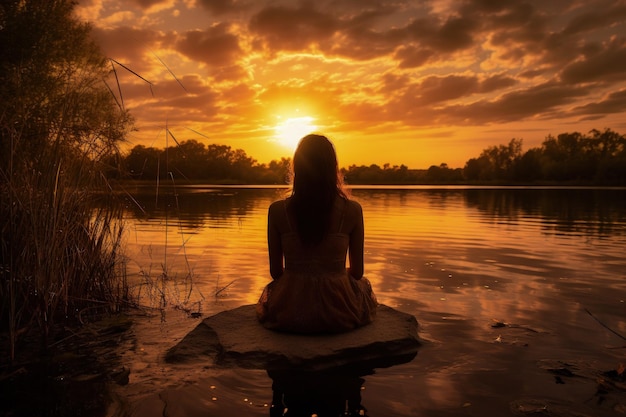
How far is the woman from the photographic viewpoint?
4.70m

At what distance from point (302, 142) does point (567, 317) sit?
14.2ft

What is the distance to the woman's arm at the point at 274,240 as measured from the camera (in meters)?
5.01

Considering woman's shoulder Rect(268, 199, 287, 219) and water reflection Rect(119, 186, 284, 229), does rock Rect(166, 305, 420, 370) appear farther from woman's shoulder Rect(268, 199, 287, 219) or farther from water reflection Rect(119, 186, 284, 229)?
water reflection Rect(119, 186, 284, 229)

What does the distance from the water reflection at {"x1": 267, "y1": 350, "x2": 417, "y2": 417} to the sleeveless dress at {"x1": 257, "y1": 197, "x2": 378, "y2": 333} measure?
0.59m

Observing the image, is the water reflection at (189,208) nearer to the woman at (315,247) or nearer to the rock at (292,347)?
the woman at (315,247)

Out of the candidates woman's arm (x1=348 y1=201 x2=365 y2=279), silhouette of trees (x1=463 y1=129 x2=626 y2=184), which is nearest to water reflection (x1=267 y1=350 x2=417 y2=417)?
woman's arm (x1=348 y1=201 x2=365 y2=279)

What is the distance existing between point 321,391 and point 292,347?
0.69 meters

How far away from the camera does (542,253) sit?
40.0 feet

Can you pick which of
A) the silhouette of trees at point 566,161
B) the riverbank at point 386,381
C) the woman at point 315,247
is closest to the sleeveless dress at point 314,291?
the woman at point 315,247

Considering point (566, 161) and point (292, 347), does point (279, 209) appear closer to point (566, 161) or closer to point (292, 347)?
point (292, 347)

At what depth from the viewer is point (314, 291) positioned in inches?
194

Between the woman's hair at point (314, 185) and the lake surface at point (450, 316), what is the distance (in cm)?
143

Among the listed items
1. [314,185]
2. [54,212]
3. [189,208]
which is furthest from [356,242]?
[189,208]

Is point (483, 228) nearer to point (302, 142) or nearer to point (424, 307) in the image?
point (424, 307)
